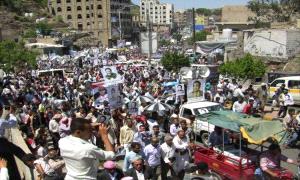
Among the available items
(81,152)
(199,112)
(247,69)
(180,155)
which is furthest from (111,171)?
(247,69)

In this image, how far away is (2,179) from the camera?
5250 millimetres

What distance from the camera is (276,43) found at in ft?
118

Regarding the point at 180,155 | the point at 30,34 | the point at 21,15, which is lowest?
the point at 180,155

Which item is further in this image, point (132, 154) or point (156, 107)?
point (156, 107)

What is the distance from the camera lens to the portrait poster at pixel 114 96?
1541 centimetres

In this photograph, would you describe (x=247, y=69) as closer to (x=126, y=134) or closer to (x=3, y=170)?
(x=126, y=134)

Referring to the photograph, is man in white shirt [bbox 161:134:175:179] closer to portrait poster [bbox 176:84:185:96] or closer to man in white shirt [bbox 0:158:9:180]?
man in white shirt [bbox 0:158:9:180]

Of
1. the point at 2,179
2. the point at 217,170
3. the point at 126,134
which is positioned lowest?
the point at 217,170

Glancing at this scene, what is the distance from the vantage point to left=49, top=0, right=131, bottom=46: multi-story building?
452 ft

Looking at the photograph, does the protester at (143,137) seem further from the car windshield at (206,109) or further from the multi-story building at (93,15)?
the multi-story building at (93,15)

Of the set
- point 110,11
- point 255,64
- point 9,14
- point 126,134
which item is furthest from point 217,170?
point 110,11

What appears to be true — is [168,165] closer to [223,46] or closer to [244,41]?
[244,41]

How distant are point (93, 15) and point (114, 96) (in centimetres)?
12646

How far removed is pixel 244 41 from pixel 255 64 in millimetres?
10739
